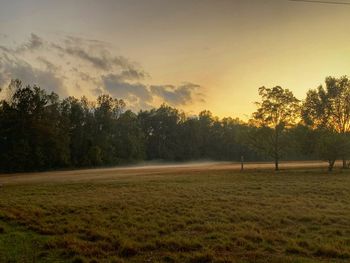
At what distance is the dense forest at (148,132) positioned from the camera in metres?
54.6

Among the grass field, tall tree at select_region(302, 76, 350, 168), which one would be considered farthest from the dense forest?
the grass field

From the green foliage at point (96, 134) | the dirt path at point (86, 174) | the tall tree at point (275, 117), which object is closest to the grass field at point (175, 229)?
the dirt path at point (86, 174)

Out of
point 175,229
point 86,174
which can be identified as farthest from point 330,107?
point 175,229

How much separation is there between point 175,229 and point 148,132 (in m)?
109

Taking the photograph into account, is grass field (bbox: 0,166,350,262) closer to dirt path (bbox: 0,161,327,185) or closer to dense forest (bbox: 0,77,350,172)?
dirt path (bbox: 0,161,327,185)

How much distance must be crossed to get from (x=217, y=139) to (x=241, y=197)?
355 ft

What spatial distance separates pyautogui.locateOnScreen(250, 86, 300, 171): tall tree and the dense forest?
146 millimetres

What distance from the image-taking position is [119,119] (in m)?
103

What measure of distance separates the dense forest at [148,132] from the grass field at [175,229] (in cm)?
3396

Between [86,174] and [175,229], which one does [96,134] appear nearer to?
[86,174]

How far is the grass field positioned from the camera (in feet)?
32.3

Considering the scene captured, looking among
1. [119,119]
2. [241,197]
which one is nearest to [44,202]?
[241,197]

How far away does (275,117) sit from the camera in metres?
55.0

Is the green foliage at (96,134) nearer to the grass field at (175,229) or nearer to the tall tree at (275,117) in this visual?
the tall tree at (275,117)
